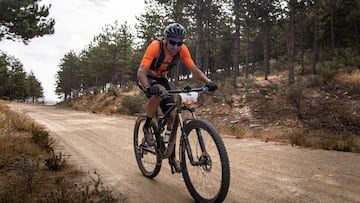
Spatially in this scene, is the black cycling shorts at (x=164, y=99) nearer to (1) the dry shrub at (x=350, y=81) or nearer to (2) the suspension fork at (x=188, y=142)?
(2) the suspension fork at (x=188, y=142)

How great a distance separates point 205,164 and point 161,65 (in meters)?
1.96

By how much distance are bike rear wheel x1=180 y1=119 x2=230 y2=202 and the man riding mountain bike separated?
2.30ft

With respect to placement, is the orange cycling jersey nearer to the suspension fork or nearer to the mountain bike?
the mountain bike

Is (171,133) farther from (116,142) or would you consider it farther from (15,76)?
(15,76)

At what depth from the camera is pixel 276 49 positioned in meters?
50.5

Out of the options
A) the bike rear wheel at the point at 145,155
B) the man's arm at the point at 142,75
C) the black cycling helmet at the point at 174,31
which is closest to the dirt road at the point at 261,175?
the bike rear wheel at the point at 145,155

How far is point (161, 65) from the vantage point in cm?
475

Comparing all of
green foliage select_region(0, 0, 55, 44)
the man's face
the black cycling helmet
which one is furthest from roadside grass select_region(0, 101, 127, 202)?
green foliage select_region(0, 0, 55, 44)

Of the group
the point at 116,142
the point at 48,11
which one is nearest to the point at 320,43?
the point at 48,11

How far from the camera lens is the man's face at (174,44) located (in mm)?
4430

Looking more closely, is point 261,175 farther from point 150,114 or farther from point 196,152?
point 150,114

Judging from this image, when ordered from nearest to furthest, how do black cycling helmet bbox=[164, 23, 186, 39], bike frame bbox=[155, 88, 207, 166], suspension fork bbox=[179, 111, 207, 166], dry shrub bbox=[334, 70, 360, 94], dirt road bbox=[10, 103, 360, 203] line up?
suspension fork bbox=[179, 111, 207, 166] → bike frame bbox=[155, 88, 207, 166] → dirt road bbox=[10, 103, 360, 203] → black cycling helmet bbox=[164, 23, 186, 39] → dry shrub bbox=[334, 70, 360, 94]

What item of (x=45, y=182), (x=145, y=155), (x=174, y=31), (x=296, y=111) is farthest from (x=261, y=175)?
(x=296, y=111)

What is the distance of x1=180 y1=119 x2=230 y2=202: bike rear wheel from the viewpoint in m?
3.30
